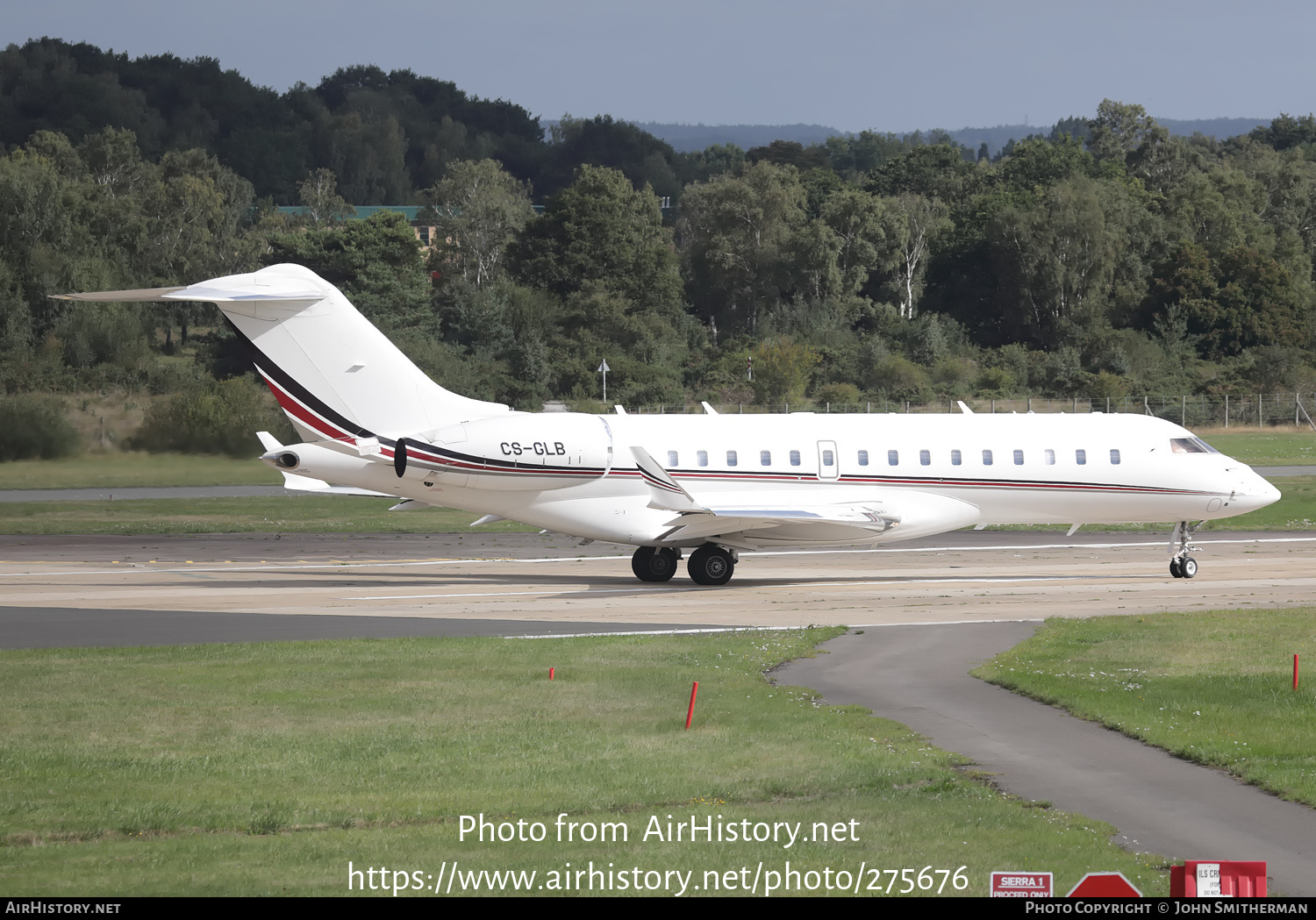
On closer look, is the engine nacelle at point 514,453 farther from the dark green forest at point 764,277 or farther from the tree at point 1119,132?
the tree at point 1119,132

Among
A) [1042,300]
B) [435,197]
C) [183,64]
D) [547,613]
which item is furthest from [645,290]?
[183,64]

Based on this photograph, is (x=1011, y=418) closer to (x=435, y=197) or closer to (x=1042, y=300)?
(x=1042, y=300)

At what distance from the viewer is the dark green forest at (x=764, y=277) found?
8188 centimetres

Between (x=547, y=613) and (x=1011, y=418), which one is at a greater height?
(x=1011, y=418)

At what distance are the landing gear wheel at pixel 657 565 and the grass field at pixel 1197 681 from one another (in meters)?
9.30

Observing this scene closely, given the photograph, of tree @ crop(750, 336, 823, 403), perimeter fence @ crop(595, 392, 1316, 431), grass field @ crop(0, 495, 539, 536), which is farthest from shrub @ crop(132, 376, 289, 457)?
tree @ crop(750, 336, 823, 403)

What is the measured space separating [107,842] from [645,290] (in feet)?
288

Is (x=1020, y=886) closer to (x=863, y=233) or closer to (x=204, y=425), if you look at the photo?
(x=204, y=425)

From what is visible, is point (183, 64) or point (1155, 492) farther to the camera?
point (183, 64)

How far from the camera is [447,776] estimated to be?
13359mm

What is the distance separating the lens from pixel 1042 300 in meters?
102

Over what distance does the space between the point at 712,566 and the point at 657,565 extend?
140 cm

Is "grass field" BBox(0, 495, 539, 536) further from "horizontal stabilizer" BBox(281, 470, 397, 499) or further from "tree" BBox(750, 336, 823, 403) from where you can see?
"tree" BBox(750, 336, 823, 403)

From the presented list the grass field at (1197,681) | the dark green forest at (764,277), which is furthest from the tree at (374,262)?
the grass field at (1197,681)
